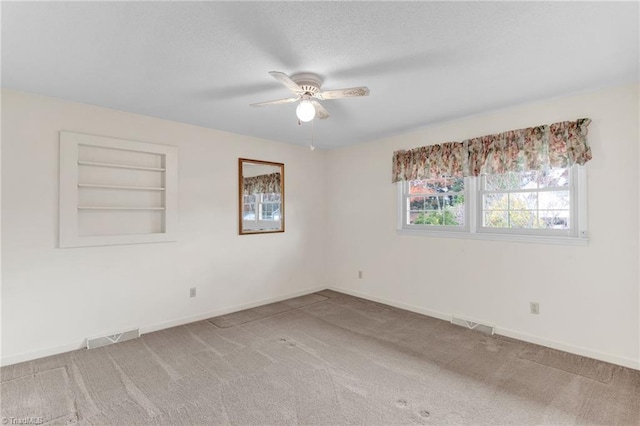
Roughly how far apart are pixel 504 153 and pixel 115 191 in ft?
13.6

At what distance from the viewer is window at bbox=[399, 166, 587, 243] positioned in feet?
9.75

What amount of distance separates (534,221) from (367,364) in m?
2.25

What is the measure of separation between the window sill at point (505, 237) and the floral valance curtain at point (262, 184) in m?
1.95

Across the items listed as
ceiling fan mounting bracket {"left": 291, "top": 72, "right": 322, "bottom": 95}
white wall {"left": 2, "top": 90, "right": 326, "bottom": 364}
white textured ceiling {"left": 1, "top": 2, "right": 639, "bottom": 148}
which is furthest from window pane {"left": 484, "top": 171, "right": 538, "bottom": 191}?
white wall {"left": 2, "top": 90, "right": 326, "bottom": 364}

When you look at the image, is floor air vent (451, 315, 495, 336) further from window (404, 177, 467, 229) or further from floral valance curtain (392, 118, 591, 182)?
floral valance curtain (392, 118, 591, 182)

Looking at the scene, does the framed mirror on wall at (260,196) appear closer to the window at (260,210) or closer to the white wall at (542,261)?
the window at (260,210)

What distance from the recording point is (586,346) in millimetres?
2820

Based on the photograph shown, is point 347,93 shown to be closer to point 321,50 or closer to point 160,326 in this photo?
point 321,50

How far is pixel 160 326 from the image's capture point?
3535mm

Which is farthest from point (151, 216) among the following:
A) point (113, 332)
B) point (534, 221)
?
point (534, 221)

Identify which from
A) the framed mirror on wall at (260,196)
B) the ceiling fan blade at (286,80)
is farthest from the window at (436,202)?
the ceiling fan blade at (286,80)

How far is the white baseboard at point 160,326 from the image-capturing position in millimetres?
2738

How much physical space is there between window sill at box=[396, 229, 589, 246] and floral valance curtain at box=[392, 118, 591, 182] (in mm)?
695

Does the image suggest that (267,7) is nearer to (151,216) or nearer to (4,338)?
(151,216)
